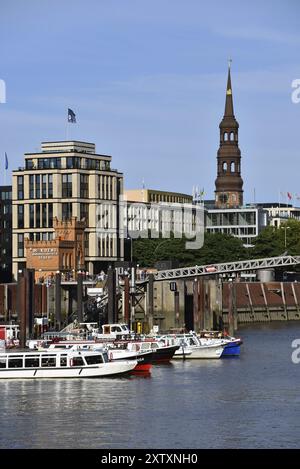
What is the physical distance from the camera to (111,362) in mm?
92500

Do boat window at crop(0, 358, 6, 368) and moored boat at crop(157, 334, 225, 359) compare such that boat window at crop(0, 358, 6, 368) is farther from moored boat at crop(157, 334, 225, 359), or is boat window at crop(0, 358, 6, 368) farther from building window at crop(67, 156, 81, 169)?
building window at crop(67, 156, 81, 169)

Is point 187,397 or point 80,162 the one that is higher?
point 80,162

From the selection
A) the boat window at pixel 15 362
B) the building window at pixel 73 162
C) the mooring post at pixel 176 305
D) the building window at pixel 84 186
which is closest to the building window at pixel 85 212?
the building window at pixel 84 186

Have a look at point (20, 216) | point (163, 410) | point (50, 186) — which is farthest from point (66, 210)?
point (163, 410)

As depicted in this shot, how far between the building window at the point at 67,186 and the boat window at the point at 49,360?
9899 centimetres

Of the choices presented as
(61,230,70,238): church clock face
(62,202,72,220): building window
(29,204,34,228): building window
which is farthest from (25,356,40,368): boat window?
(29,204,34,228): building window

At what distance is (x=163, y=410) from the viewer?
250 ft

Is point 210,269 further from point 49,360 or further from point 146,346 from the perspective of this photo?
point 49,360

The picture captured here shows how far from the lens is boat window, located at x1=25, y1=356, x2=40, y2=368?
296 ft

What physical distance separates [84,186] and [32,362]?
100m

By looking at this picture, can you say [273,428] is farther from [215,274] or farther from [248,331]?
[215,274]

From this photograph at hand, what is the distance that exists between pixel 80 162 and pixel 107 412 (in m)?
118

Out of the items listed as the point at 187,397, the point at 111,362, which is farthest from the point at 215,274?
the point at 187,397

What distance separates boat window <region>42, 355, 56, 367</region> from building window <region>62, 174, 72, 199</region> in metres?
99.0
